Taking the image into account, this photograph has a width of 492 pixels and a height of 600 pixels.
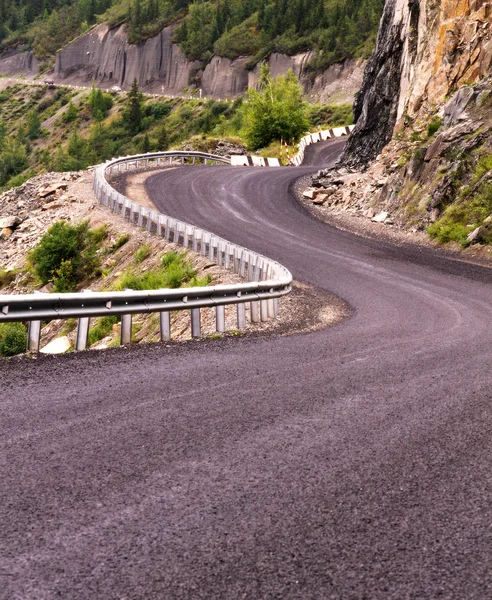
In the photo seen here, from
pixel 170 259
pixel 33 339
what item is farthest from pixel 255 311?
pixel 170 259

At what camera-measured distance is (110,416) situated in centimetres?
586

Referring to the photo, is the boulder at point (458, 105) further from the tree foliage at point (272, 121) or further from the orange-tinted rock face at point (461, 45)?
the tree foliage at point (272, 121)

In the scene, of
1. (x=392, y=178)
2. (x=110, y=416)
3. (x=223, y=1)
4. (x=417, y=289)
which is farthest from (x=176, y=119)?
(x=110, y=416)

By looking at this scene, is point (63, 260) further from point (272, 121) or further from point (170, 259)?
point (272, 121)

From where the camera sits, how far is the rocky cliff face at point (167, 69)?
10875 cm

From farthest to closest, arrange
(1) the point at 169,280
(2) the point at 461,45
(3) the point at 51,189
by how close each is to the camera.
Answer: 1. (3) the point at 51,189
2. (2) the point at 461,45
3. (1) the point at 169,280

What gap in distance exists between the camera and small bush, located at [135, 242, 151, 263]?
72.6 ft

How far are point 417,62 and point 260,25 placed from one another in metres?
116

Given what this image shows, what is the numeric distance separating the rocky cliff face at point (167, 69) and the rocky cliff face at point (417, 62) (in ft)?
205

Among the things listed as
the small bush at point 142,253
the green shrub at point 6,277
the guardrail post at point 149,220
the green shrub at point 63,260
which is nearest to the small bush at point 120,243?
the green shrub at point 63,260

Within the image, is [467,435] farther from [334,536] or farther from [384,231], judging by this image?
[384,231]

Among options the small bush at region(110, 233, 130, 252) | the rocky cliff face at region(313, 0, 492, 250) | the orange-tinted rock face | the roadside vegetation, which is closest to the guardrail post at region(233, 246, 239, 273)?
the small bush at region(110, 233, 130, 252)

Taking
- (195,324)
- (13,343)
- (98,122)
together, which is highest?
(98,122)

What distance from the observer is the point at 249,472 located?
480 centimetres
